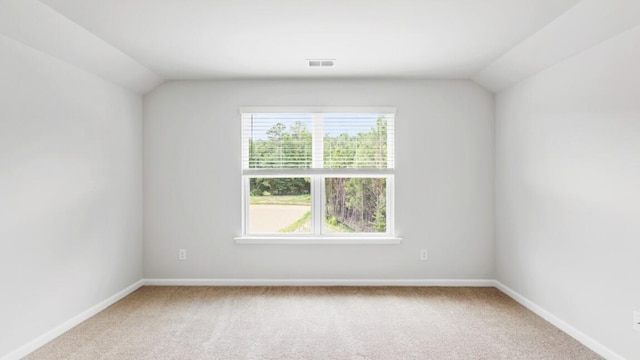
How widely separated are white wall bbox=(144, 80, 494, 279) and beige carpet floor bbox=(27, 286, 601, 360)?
0.33 meters

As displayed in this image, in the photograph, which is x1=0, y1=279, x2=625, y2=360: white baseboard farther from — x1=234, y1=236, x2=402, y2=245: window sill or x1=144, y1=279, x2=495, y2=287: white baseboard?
x1=234, y1=236, x2=402, y2=245: window sill

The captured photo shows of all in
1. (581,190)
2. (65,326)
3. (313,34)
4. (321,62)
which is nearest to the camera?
(581,190)

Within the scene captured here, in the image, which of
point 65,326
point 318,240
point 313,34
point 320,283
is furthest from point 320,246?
point 65,326

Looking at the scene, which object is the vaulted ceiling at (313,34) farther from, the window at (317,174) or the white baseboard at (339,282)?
the white baseboard at (339,282)

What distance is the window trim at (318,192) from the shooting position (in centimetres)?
453

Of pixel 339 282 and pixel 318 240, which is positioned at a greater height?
pixel 318 240

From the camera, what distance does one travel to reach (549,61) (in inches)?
130

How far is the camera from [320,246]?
4551mm

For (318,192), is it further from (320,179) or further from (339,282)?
(339,282)

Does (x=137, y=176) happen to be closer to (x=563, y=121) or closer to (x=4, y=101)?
(x=4, y=101)

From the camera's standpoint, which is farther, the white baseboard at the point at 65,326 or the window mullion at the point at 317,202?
the window mullion at the point at 317,202

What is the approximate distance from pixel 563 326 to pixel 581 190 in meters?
1.16

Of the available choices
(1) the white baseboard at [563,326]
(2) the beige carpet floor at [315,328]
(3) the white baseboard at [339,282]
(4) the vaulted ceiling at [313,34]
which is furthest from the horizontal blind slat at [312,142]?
(1) the white baseboard at [563,326]

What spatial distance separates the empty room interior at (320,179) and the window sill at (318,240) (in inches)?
1.0
